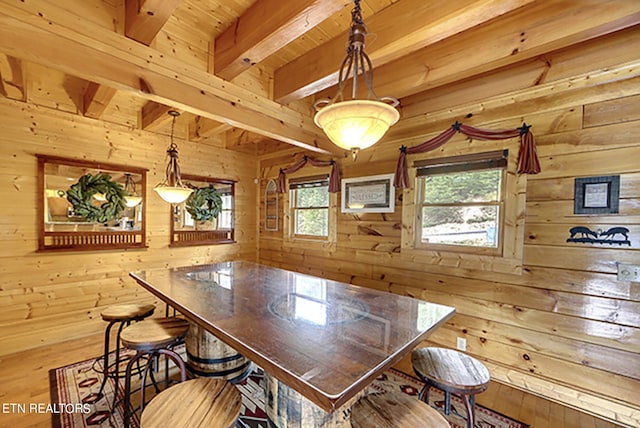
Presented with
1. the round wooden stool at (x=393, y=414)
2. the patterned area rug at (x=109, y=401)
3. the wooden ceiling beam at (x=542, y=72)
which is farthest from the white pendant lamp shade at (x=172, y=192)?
the wooden ceiling beam at (x=542, y=72)

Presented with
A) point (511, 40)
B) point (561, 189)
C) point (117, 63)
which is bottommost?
point (561, 189)

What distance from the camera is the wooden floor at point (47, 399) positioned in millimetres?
1835

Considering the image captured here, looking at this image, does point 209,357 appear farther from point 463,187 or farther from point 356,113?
point 463,187

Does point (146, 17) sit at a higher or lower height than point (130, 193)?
higher

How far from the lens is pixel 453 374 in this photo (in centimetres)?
136

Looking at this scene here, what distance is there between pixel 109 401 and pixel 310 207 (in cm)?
296

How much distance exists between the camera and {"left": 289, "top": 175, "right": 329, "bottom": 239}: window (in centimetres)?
387

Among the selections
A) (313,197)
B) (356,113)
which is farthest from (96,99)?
(356,113)

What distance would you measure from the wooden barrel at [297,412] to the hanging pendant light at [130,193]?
3.11m

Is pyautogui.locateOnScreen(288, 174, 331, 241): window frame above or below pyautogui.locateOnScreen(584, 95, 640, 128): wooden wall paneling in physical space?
below

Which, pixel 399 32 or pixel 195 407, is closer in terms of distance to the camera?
pixel 195 407

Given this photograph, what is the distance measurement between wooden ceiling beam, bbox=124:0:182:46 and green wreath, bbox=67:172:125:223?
2.08m

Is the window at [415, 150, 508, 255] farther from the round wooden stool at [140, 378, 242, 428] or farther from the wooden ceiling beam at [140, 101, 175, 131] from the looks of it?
the wooden ceiling beam at [140, 101, 175, 131]

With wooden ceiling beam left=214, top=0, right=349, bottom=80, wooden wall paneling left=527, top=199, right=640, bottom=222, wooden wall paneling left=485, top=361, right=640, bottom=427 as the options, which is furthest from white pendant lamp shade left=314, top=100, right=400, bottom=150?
wooden wall paneling left=485, top=361, right=640, bottom=427
